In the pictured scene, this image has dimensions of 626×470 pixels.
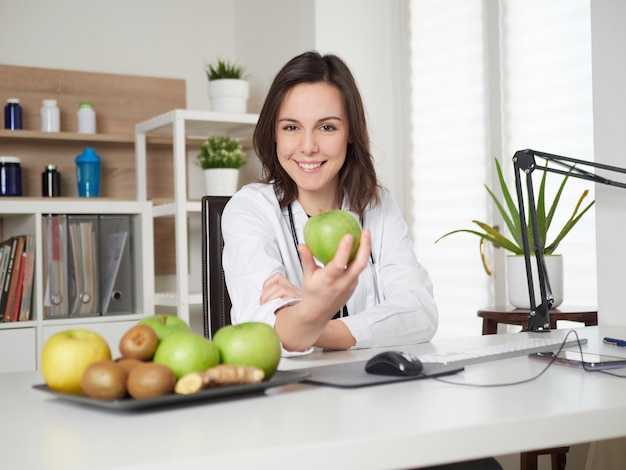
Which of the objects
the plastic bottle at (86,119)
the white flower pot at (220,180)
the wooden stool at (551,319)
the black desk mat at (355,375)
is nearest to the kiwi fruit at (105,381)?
the black desk mat at (355,375)

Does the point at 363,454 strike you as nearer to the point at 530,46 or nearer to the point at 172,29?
the point at 530,46

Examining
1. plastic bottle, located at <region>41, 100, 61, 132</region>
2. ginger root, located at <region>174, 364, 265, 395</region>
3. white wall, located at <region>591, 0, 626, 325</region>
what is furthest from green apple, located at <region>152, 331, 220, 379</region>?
plastic bottle, located at <region>41, 100, 61, 132</region>

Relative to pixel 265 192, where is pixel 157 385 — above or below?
below

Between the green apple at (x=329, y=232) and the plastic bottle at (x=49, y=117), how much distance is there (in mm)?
2520

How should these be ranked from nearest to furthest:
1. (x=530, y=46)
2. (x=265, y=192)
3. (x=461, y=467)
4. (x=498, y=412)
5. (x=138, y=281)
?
(x=498, y=412) → (x=461, y=467) → (x=265, y=192) → (x=530, y=46) → (x=138, y=281)

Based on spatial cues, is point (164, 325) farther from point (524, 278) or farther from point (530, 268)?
point (524, 278)

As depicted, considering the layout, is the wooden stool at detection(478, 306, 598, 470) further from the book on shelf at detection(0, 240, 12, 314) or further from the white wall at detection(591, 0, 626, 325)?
the book on shelf at detection(0, 240, 12, 314)

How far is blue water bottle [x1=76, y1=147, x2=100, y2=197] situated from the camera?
338 centimetres

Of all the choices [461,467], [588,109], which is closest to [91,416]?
[461,467]

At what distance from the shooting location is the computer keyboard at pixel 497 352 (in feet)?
3.92

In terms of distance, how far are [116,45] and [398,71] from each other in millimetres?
1293

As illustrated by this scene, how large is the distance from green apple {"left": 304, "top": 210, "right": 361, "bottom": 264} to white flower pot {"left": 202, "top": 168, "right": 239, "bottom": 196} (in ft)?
7.39

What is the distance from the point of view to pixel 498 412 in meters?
0.85

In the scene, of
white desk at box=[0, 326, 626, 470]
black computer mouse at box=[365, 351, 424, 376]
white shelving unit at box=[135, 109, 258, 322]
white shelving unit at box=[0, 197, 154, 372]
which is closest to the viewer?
white desk at box=[0, 326, 626, 470]
